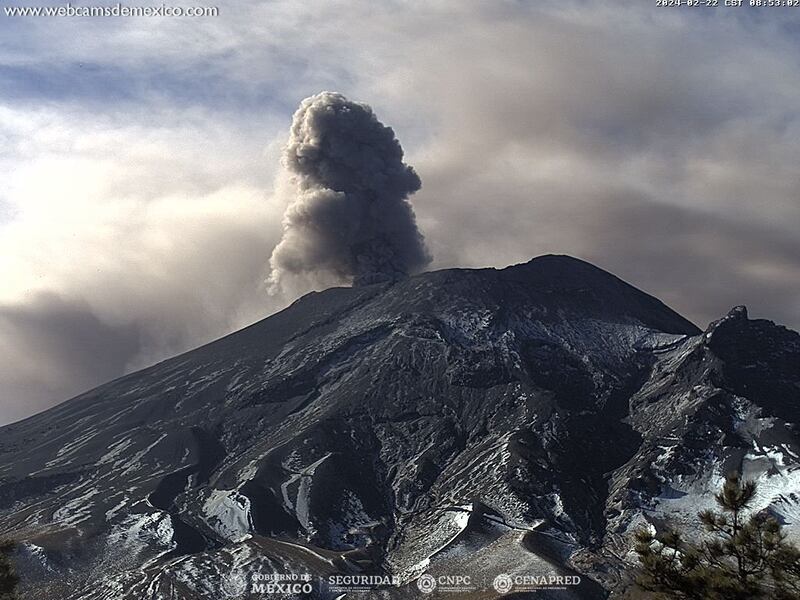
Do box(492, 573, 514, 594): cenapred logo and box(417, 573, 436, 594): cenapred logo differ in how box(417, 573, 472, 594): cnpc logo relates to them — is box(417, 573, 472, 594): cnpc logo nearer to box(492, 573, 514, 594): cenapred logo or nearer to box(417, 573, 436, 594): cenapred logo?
box(417, 573, 436, 594): cenapred logo

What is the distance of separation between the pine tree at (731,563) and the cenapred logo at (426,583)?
115 m

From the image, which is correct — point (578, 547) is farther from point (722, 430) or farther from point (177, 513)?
point (177, 513)

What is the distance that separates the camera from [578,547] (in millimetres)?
154250

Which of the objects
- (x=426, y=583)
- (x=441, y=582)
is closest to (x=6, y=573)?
(x=426, y=583)

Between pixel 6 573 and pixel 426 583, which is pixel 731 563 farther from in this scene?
pixel 426 583

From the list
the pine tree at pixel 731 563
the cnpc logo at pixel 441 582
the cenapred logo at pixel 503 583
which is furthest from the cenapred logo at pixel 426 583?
the pine tree at pixel 731 563

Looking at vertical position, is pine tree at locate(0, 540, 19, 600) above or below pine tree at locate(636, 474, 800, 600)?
above

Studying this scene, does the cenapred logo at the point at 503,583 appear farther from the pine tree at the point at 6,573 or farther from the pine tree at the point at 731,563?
the pine tree at the point at 731,563

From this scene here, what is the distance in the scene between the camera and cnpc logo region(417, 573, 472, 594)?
138 m

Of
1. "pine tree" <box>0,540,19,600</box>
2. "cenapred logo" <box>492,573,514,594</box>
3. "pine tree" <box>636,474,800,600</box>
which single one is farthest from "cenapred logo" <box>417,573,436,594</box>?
"pine tree" <box>636,474,800,600</box>

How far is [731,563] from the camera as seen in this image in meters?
28.4

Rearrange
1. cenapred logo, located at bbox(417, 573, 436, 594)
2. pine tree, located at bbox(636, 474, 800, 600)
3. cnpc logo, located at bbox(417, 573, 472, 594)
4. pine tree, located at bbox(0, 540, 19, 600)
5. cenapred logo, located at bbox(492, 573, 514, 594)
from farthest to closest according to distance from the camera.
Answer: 1. cenapred logo, located at bbox(417, 573, 436, 594)
2. cnpc logo, located at bbox(417, 573, 472, 594)
3. cenapred logo, located at bbox(492, 573, 514, 594)
4. pine tree, located at bbox(0, 540, 19, 600)
5. pine tree, located at bbox(636, 474, 800, 600)

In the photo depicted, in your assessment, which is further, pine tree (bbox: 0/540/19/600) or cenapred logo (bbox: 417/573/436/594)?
cenapred logo (bbox: 417/573/436/594)

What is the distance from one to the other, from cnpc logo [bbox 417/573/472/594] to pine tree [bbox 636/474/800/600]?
11407 centimetres
